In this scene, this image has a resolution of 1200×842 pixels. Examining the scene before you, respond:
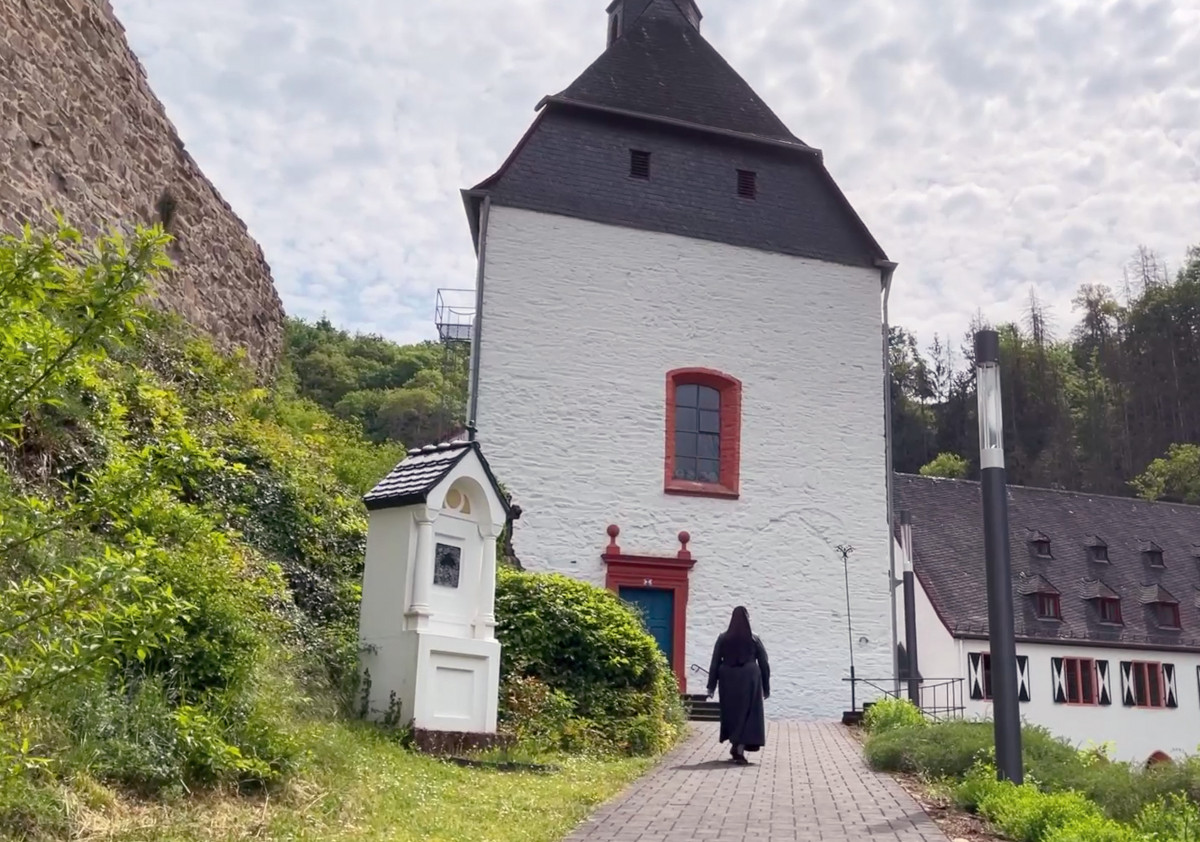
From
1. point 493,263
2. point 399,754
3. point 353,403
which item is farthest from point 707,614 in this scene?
point 353,403

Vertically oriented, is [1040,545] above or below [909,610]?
above

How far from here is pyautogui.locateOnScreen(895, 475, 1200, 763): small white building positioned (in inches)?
1217

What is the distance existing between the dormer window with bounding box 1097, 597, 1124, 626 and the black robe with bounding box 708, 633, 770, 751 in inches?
1019

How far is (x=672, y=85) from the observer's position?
22422mm

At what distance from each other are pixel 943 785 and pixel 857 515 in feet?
36.4

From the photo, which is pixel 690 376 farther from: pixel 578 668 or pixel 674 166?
pixel 578 668

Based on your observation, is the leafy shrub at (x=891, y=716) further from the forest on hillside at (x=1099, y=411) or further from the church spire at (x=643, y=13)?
the forest on hillside at (x=1099, y=411)

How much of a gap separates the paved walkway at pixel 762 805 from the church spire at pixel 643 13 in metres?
16.8

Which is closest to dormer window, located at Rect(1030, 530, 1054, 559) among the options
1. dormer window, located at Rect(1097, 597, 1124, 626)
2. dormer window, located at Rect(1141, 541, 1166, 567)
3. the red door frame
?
dormer window, located at Rect(1097, 597, 1124, 626)

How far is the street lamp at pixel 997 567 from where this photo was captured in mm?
8234

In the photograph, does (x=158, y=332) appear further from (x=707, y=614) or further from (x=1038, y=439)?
(x=1038, y=439)

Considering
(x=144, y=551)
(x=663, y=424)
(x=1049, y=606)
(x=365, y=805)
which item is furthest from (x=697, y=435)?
(x=1049, y=606)

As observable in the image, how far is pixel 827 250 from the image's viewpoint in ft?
70.3

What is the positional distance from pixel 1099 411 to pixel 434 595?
5837 centimetres
